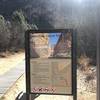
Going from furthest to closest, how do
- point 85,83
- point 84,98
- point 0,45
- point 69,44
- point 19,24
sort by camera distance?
point 19,24
point 0,45
point 85,83
point 84,98
point 69,44

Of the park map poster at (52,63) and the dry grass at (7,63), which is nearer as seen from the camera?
the park map poster at (52,63)

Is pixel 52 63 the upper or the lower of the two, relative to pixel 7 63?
upper

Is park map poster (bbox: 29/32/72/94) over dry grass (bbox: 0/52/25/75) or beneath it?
over

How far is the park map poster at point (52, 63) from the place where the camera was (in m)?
7.88

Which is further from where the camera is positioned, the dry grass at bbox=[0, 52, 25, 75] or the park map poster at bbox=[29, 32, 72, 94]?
the dry grass at bbox=[0, 52, 25, 75]

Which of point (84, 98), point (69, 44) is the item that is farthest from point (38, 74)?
point (84, 98)

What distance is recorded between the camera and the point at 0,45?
4047 cm

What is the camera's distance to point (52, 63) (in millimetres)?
7898

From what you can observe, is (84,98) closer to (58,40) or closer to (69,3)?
(58,40)

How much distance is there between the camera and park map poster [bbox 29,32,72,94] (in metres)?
7.88

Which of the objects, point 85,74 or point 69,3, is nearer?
point 85,74

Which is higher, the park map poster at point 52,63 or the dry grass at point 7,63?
the park map poster at point 52,63

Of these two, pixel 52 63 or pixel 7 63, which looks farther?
pixel 7 63

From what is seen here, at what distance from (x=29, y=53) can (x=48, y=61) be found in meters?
0.43
